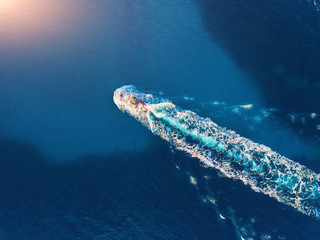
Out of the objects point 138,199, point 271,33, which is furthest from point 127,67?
point 271,33

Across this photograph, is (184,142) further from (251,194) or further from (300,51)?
(300,51)

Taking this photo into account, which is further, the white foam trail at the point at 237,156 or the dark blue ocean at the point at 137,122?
the dark blue ocean at the point at 137,122

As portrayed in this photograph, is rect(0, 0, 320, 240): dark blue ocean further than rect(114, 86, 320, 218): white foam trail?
Yes

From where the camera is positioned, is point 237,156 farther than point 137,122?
No

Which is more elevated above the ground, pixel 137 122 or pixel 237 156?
pixel 237 156
